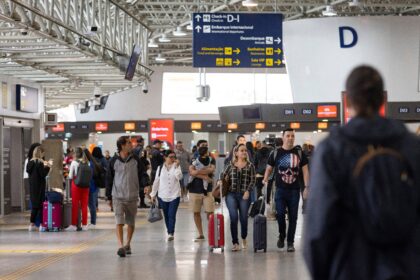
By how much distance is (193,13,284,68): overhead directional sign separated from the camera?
2770 cm

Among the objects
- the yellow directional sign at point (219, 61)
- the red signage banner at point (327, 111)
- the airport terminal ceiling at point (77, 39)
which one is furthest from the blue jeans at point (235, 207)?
the red signage banner at point (327, 111)

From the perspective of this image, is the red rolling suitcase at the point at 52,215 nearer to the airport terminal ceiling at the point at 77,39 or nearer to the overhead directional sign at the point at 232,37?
the airport terminal ceiling at the point at 77,39

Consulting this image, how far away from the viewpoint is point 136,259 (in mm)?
13734

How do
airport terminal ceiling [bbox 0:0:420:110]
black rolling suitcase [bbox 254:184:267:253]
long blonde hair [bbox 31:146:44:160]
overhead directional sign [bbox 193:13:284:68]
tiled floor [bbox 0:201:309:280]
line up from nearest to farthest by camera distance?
1. tiled floor [bbox 0:201:309:280]
2. black rolling suitcase [bbox 254:184:267:253]
3. airport terminal ceiling [bbox 0:0:420:110]
4. long blonde hair [bbox 31:146:44:160]
5. overhead directional sign [bbox 193:13:284:68]

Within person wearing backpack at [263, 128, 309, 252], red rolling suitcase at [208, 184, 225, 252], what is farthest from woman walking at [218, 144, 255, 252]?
person wearing backpack at [263, 128, 309, 252]

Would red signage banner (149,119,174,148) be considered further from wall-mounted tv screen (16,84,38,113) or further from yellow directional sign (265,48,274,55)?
wall-mounted tv screen (16,84,38,113)

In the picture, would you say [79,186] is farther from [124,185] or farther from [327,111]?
[327,111]

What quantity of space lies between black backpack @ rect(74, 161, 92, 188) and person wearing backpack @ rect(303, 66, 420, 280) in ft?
49.5

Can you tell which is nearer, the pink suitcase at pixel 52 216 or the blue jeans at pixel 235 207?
the blue jeans at pixel 235 207

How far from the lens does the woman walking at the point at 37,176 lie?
19562 millimetres

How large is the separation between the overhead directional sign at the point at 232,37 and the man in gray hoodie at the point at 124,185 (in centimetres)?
1354

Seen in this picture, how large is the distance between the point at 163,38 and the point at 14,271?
1234 inches

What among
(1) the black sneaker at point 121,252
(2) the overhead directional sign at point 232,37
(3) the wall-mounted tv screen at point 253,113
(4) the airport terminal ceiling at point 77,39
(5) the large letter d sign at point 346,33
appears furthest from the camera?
(3) the wall-mounted tv screen at point 253,113

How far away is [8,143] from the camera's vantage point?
82.0ft
